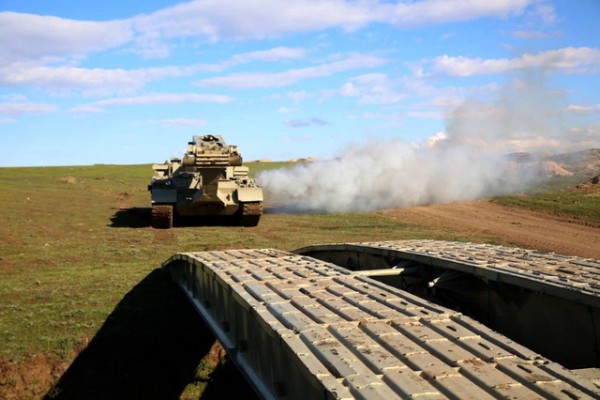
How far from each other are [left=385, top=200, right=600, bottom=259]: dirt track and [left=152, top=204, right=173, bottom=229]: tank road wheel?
884 cm

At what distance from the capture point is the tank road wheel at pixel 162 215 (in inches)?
775

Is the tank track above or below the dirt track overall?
above

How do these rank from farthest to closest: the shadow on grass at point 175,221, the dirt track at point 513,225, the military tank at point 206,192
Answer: the shadow on grass at point 175,221 → the military tank at point 206,192 → the dirt track at point 513,225

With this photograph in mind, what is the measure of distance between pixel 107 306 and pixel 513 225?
1544 centimetres

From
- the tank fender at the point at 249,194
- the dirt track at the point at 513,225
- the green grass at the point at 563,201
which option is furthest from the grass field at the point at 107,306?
the green grass at the point at 563,201

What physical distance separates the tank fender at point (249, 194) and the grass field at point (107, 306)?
3.33 ft

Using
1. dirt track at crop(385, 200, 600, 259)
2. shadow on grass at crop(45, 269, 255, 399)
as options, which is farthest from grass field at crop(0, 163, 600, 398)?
dirt track at crop(385, 200, 600, 259)

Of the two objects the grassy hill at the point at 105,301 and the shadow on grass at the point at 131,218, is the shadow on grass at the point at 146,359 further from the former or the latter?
the shadow on grass at the point at 131,218

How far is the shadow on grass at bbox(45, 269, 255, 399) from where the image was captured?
812 cm

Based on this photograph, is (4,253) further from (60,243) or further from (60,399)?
(60,399)

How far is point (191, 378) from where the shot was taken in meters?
8.56

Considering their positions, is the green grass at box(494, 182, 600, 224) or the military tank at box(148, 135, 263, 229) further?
→ the green grass at box(494, 182, 600, 224)

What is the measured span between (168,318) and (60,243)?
817cm

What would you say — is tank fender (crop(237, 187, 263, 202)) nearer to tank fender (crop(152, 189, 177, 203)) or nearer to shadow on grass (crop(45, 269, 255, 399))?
tank fender (crop(152, 189, 177, 203))
